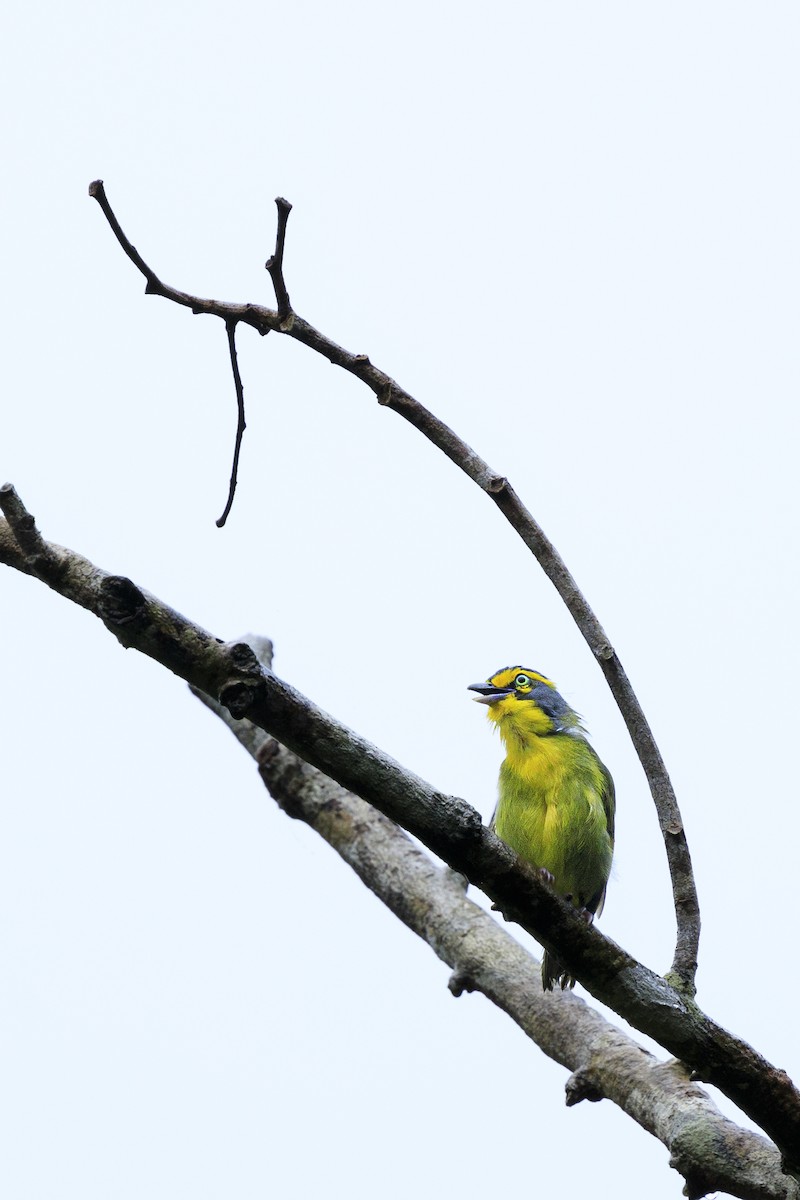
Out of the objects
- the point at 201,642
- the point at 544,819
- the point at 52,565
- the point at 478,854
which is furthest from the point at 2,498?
the point at 544,819

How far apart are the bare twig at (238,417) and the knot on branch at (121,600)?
881 mm

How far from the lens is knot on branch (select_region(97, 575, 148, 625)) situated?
9.06 ft

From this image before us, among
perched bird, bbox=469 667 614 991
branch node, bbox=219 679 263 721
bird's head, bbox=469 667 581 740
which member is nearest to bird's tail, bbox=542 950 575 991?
perched bird, bbox=469 667 614 991

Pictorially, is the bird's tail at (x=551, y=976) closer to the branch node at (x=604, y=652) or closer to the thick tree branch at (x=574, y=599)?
the thick tree branch at (x=574, y=599)

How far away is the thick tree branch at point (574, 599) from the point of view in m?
3.44

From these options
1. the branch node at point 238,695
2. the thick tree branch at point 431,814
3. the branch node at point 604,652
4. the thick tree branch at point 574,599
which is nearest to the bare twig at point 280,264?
the thick tree branch at point 574,599

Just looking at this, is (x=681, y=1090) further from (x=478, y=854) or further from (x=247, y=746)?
(x=247, y=746)

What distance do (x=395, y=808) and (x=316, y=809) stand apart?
307 centimetres

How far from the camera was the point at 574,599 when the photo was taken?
11.9 ft

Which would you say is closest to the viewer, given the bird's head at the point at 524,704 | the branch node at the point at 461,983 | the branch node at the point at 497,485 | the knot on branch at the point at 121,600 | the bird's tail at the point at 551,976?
the knot on branch at the point at 121,600

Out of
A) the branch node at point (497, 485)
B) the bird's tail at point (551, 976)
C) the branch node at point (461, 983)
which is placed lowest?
the branch node at point (461, 983)

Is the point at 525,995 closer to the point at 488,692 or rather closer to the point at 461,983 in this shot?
the point at 461,983

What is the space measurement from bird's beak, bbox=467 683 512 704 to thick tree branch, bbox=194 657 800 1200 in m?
0.74

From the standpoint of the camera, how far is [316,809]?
5.99 m
